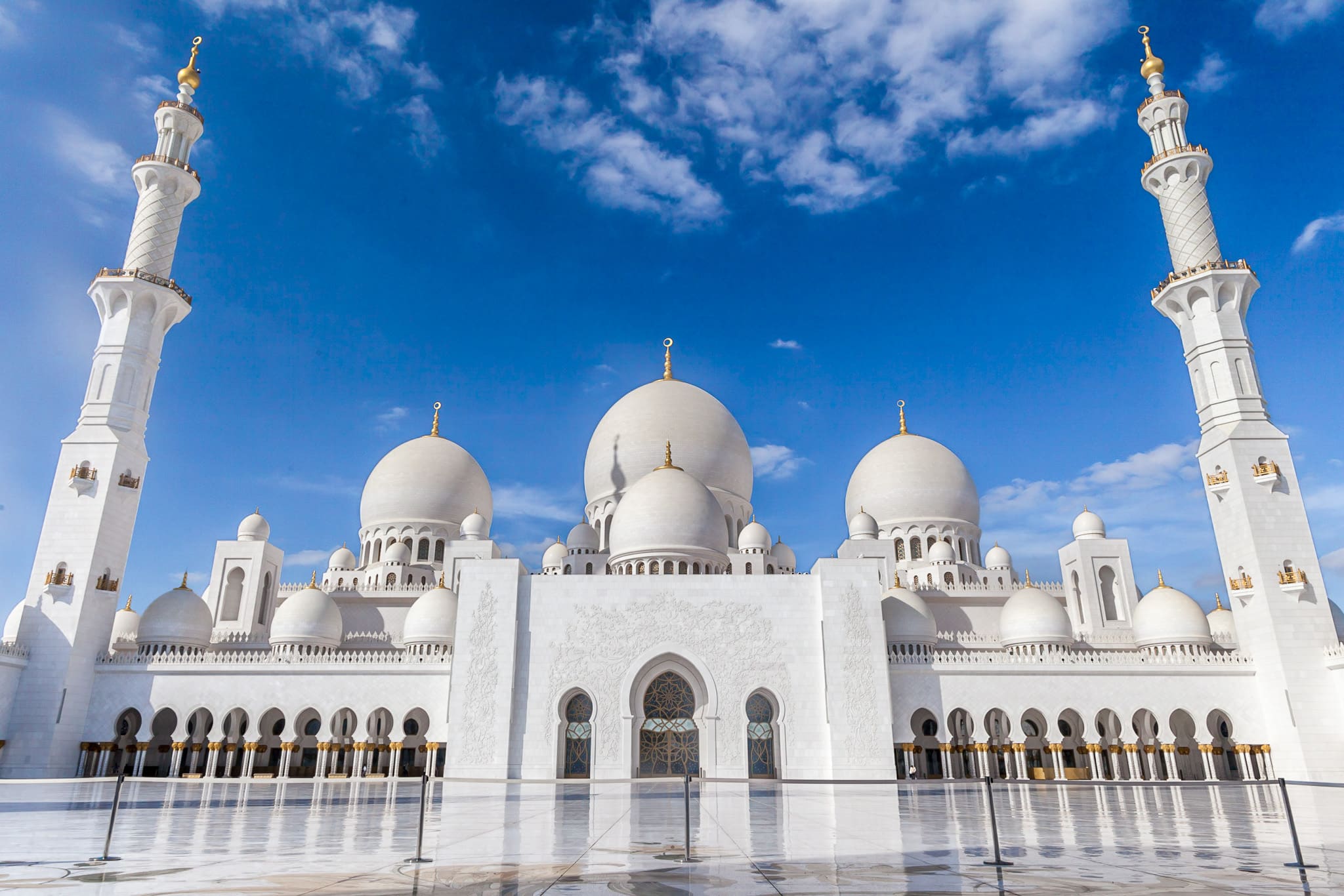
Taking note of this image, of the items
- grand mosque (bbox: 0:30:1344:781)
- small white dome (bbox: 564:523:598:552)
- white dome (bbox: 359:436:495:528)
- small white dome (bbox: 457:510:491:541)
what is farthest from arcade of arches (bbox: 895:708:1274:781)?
white dome (bbox: 359:436:495:528)

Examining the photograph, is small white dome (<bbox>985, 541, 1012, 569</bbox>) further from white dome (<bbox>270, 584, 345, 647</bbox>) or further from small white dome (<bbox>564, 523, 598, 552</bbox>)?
white dome (<bbox>270, 584, 345, 647</bbox>)

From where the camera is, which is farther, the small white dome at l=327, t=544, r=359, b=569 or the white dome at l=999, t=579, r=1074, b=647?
the small white dome at l=327, t=544, r=359, b=569

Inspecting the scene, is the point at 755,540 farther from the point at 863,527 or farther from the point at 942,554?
the point at 942,554

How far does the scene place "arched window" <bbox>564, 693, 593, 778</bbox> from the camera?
18953 millimetres

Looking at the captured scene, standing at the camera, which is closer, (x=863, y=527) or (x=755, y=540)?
(x=755, y=540)

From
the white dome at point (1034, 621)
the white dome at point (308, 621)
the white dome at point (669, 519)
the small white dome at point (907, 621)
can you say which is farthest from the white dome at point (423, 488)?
the white dome at point (1034, 621)

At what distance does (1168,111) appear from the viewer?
78.3ft

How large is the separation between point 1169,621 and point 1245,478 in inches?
164

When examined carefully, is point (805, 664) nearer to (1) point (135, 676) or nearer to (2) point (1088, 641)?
(2) point (1088, 641)

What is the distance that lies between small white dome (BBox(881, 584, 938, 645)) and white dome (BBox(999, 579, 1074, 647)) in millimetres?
2040

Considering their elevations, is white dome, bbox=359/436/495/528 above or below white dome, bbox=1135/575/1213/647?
above

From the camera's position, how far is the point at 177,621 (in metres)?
21.9

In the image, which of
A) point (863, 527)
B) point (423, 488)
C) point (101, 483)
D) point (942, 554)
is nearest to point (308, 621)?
point (101, 483)

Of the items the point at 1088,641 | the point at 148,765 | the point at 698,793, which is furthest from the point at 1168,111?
the point at 148,765
